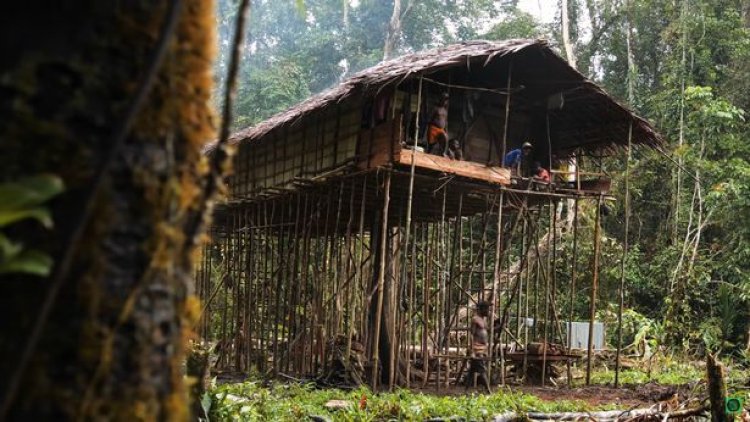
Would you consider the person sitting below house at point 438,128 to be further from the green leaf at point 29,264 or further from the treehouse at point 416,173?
the green leaf at point 29,264

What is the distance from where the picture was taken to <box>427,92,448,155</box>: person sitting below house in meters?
11.8

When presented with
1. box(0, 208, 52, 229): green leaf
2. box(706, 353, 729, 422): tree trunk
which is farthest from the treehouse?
box(0, 208, 52, 229): green leaf

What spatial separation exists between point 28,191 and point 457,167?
1065 centimetres

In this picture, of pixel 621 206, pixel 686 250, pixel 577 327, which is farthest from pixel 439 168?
pixel 621 206

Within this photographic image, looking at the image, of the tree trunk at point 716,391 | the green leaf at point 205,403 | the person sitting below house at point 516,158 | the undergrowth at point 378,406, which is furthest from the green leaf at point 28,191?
the person sitting below house at point 516,158

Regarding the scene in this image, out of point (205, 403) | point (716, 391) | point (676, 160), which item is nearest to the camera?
point (205, 403)

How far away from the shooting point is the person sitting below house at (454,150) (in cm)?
1195

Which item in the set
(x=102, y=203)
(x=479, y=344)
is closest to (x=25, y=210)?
(x=102, y=203)

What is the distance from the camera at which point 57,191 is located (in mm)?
1089

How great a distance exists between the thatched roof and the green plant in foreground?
9600mm

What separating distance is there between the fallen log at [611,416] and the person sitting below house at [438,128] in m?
4.88

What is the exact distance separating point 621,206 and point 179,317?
2438 cm

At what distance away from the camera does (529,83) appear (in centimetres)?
1351

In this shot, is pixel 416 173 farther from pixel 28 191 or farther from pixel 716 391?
pixel 28 191
